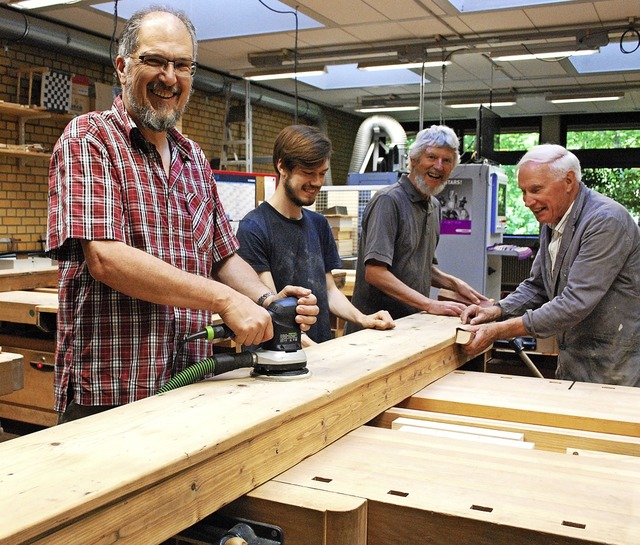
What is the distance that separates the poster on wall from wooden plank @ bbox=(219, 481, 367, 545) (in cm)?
585

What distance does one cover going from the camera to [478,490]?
1.35 metres

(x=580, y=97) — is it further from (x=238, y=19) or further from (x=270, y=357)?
(x=270, y=357)

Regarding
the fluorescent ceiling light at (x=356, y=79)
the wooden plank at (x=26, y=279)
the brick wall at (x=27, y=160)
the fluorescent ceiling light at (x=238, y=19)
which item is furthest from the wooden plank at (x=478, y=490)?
the fluorescent ceiling light at (x=356, y=79)

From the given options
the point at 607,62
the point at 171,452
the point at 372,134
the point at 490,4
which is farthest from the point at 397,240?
the point at 372,134

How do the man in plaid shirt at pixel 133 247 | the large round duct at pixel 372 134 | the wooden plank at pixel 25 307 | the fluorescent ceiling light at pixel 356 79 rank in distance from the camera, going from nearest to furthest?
the man in plaid shirt at pixel 133 247 < the wooden plank at pixel 25 307 < the fluorescent ceiling light at pixel 356 79 < the large round duct at pixel 372 134

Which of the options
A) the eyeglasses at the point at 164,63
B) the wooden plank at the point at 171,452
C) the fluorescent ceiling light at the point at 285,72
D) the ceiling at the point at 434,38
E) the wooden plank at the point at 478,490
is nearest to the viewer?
the wooden plank at the point at 171,452

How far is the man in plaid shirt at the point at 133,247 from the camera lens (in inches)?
63.7

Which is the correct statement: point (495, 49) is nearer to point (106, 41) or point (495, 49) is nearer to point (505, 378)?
point (106, 41)

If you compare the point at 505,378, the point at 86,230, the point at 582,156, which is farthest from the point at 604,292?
the point at 582,156

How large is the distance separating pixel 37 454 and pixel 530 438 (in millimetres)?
1242

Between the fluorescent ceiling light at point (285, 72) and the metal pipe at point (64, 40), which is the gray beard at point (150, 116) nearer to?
the metal pipe at point (64, 40)

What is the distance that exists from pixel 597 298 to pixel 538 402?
0.75 metres

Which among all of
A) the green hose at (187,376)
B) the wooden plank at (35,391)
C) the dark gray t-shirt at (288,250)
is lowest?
the wooden plank at (35,391)

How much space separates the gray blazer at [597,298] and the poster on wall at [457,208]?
4052 millimetres
